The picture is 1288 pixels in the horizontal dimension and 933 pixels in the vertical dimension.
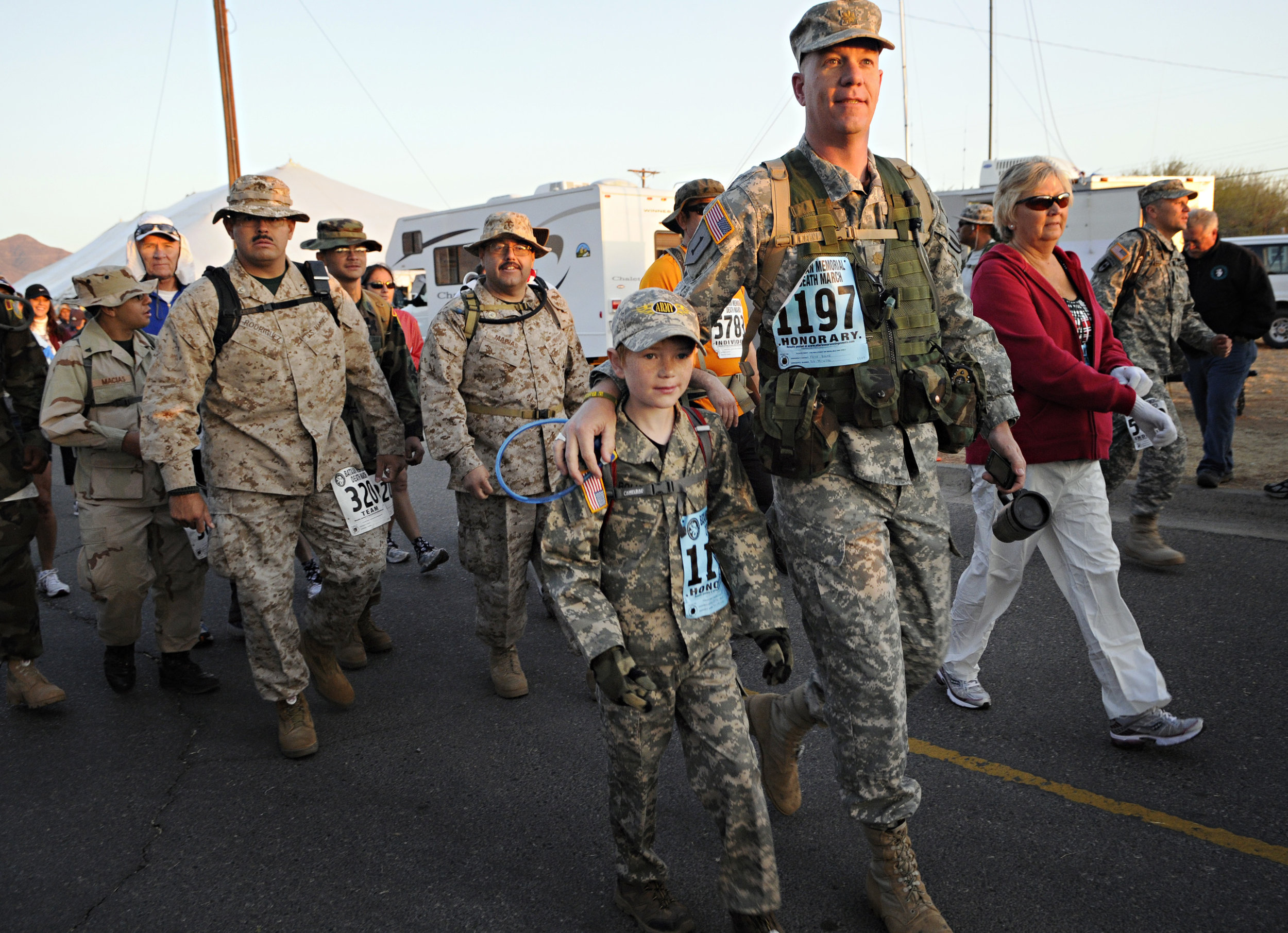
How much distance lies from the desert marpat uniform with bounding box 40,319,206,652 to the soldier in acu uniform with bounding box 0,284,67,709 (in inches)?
5.9

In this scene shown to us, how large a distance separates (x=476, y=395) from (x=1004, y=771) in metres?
2.69

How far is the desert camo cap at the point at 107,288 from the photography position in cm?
451

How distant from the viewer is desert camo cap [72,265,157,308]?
451 cm

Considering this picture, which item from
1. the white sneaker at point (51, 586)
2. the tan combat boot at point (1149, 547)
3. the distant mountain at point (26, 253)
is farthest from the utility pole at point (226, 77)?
the distant mountain at point (26, 253)

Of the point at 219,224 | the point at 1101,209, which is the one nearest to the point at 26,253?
the point at 219,224

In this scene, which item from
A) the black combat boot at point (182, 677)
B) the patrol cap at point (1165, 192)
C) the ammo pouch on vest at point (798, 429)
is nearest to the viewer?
the ammo pouch on vest at point (798, 429)

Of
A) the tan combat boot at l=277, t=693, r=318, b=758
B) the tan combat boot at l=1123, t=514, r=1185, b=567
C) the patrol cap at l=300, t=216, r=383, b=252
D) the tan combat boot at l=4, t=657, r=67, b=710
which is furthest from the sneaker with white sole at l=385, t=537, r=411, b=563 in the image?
the tan combat boot at l=1123, t=514, r=1185, b=567

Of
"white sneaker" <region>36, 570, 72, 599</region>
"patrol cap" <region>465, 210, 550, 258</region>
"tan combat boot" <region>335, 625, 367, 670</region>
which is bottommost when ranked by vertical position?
"tan combat boot" <region>335, 625, 367, 670</region>

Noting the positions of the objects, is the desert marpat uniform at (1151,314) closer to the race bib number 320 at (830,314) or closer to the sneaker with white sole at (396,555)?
the race bib number 320 at (830,314)

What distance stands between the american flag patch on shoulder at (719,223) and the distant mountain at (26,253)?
128 meters

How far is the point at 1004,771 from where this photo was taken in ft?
11.1

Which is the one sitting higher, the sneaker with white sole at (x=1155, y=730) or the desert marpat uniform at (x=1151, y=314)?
the desert marpat uniform at (x=1151, y=314)

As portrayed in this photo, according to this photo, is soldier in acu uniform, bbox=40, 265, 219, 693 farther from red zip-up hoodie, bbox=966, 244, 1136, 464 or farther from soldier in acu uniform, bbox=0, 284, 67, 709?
red zip-up hoodie, bbox=966, 244, 1136, 464

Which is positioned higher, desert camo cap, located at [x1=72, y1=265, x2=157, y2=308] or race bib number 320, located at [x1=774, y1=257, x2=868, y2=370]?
desert camo cap, located at [x1=72, y1=265, x2=157, y2=308]
